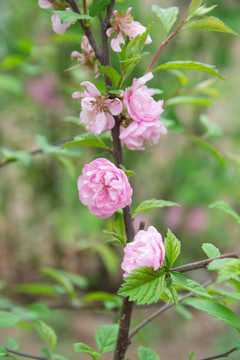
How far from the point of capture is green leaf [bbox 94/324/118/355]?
2.06 ft

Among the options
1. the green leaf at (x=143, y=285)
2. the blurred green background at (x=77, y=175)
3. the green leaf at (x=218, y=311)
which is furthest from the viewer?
the blurred green background at (x=77, y=175)

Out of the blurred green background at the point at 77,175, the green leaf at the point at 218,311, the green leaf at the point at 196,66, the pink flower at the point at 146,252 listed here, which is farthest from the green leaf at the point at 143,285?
the blurred green background at the point at 77,175

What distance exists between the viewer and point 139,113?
1.65 ft

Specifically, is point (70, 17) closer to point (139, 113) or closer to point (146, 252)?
point (139, 113)

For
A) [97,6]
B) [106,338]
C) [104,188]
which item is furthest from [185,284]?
[97,6]

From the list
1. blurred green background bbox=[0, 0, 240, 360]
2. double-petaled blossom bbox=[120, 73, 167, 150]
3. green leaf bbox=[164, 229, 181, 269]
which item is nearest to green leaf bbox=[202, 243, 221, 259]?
green leaf bbox=[164, 229, 181, 269]

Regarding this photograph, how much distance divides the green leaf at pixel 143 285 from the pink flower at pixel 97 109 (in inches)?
7.2

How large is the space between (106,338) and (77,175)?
133cm

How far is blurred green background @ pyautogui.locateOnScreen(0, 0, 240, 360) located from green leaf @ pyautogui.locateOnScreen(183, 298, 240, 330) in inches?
48.9

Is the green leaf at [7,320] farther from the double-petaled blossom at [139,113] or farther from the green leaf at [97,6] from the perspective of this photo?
the green leaf at [97,6]

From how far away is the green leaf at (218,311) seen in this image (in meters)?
0.56

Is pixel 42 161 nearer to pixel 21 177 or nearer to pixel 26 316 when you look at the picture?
pixel 21 177

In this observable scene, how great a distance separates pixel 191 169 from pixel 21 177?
3.29ft

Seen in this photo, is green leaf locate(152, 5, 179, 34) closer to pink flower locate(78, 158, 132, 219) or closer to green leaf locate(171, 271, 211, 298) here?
pink flower locate(78, 158, 132, 219)
